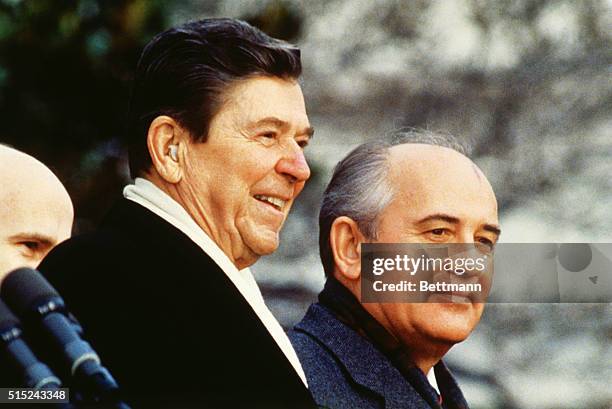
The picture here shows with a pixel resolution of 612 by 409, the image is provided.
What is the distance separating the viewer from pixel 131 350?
10.2ft

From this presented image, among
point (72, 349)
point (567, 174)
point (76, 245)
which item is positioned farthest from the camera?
point (567, 174)

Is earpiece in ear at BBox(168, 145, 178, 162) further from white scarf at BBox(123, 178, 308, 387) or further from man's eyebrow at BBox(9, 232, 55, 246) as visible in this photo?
man's eyebrow at BBox(9, 232, 55, 246)

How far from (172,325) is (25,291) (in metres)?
0.63

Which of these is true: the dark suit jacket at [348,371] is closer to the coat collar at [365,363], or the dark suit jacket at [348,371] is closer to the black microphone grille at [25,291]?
the coat collar at [365,363]

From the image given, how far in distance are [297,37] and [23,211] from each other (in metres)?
0.94

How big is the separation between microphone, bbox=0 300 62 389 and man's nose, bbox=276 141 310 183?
874mm

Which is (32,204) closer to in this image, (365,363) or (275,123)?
(275,123)

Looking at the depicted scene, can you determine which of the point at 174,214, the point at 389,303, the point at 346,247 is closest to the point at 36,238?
the point at 174,214

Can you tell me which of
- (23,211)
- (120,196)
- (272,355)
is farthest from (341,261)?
(23,211)

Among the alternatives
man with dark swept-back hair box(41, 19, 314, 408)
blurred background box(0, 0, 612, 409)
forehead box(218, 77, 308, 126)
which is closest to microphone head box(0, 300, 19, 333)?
man with dark swept-back hair box(41, 19, 314, 408)

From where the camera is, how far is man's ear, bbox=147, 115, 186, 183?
3.22 metres

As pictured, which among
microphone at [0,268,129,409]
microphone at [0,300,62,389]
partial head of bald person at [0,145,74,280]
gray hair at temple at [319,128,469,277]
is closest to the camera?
microphone at [0,268,129,409]

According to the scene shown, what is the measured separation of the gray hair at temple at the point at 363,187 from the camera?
340 cm

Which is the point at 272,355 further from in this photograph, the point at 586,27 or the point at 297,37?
the point at 586,27
